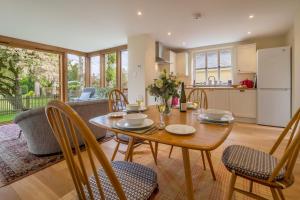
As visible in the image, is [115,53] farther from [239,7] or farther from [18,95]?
[239,7]

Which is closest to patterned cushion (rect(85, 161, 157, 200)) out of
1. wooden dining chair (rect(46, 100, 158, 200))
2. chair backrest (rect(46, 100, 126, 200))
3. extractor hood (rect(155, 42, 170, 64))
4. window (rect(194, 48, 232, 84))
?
wooden dining chair (rect(46, 100, 158, 200))

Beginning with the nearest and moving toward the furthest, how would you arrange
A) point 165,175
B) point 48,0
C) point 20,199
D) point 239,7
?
point 20,199 → point 165,175 → point 48,0 → point 239,7

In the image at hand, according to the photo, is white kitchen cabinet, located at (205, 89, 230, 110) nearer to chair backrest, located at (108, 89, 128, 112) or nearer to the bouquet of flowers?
chair backrest, located at (108, 89, 128, 112)

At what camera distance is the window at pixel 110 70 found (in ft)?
19.4

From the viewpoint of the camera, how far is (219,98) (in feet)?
14.6

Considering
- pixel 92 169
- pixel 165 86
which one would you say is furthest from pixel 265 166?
pixel 92 169

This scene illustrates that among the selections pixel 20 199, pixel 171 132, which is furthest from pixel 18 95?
pixel 171 132

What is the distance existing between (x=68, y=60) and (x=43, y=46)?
0.99 m

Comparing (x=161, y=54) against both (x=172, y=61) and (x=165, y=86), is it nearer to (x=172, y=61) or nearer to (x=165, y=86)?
(x=172, y=61)

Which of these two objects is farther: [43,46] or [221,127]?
[43,46]

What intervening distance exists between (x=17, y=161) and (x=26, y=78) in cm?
487

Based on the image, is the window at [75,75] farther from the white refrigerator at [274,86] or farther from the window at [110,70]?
the white refrigerator at [274,86]

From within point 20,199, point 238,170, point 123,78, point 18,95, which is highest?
point 123,78

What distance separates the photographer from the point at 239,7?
2.80 m
